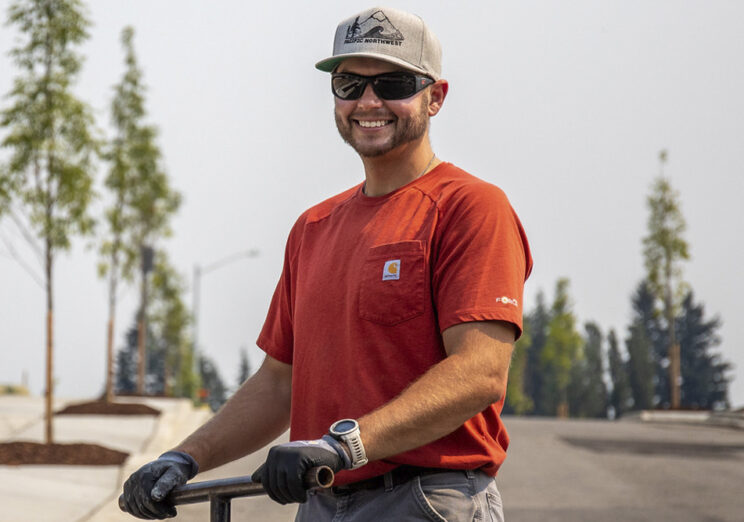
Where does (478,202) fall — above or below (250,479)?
above

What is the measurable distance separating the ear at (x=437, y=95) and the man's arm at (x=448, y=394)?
69 cm

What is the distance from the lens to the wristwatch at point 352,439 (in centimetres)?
242

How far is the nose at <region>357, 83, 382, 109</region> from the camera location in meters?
2.92

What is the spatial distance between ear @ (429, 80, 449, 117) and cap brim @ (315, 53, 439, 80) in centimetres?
5

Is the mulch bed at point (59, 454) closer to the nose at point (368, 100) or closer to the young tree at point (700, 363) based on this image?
the nose at point (368, 100)

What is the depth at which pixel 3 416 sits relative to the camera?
1877 centimetres

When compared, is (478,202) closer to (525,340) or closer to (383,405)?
(383,405)

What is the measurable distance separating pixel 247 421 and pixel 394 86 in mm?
1009

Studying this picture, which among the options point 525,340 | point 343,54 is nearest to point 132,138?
point 343,54

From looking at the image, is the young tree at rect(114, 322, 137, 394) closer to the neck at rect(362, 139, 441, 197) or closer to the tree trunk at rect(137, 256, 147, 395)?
the tree trunk at rect(137, 256, 147, 395)

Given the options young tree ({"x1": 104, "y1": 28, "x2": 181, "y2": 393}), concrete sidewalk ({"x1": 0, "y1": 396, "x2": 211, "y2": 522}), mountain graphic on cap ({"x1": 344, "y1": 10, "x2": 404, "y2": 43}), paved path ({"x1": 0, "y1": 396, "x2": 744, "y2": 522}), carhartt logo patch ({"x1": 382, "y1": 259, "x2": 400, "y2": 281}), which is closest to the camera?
carhartt logo patch ({"x1": 382, "y1": 259, "x2": 400, "y2": 281})

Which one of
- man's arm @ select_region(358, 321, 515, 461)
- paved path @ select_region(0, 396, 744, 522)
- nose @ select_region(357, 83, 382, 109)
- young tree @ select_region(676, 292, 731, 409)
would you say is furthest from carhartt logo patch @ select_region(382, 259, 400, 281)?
young tree @ select_region(676, 292, 731, 409)

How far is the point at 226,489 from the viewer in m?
2.47

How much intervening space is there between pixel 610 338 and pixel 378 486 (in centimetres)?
9564
